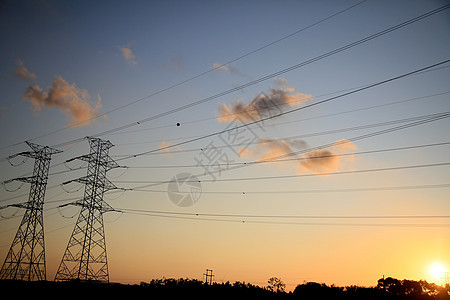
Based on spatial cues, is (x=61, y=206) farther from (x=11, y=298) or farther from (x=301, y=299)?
(x=301, y=299)

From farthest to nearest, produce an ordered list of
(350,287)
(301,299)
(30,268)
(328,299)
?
(350,287) → (328,299) → (301,299) → (30,268)

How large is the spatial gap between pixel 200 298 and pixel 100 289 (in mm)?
12683

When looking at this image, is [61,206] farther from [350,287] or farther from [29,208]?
[350,287]

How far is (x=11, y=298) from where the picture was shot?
32.6 m

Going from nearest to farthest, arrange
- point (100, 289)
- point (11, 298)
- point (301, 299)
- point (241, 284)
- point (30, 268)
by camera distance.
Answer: point (11, 298), point (100, 289), point (30, 268), point (301, 299), point (241, 284)

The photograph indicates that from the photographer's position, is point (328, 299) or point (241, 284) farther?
point (241, 284)

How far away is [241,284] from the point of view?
249 feet

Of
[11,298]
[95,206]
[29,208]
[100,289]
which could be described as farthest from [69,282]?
[29,208]

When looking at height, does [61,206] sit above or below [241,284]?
above

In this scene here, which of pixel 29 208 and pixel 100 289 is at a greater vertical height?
pixel 29 208

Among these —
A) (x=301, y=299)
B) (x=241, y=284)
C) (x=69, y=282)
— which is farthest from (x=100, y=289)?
(x=241, y=284)

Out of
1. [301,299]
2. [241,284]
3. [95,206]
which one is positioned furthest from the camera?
[241,284]

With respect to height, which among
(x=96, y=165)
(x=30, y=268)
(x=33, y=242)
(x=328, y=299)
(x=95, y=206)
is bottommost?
(x=328, y=299)

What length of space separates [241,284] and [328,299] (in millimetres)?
26460
